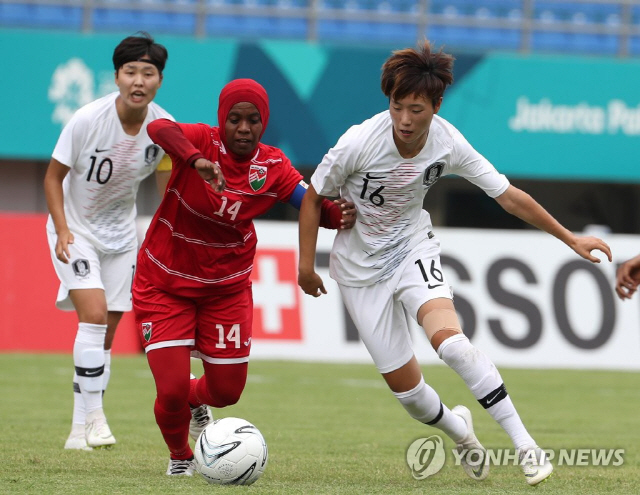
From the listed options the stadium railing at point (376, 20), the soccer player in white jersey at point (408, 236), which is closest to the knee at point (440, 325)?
the soccer player in white jersey at point (408, 236)

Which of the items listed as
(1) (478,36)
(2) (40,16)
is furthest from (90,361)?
(1) (478,36)

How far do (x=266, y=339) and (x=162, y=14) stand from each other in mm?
6994

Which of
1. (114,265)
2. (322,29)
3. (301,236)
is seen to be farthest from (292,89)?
(301,236)

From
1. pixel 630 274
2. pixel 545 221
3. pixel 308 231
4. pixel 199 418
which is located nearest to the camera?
pixel 630 274

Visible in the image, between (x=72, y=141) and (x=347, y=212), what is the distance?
1978 millimetres

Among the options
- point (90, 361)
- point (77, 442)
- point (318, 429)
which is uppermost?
point (90, 361)

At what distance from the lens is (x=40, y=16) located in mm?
18469

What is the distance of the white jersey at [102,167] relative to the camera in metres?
7.16

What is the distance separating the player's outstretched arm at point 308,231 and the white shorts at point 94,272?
1.79m

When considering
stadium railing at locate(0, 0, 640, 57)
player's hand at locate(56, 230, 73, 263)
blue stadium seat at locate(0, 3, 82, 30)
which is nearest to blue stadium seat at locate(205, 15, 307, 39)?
stadium railing at locate(0, 0, 640, 57)

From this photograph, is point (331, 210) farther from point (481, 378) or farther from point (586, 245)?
point (586, 245)

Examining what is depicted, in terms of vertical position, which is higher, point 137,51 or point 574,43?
point 574,43

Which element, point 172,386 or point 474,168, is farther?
point 474,168

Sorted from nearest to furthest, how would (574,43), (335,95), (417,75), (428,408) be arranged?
(417,75), (428,408), (335,95), (574,43)
